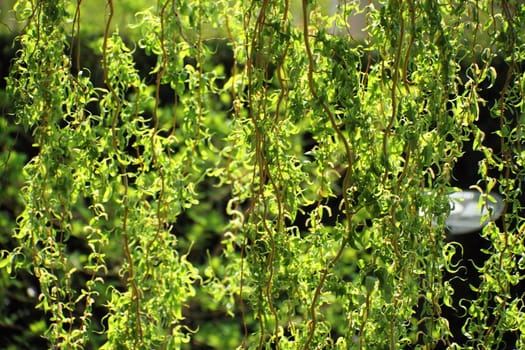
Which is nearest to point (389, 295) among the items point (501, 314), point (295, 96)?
point (501, 314)

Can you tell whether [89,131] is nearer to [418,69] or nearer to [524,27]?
[418,69]

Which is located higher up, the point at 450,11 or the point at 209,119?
the point at 450,11

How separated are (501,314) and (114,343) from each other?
0.96m

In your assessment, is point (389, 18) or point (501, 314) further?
point (501, 314)

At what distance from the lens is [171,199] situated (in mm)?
2152

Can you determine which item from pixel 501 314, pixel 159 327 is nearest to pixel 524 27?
pixel 501 314

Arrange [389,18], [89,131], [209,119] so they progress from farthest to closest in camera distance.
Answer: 1. [209,119]
2. [89,131]
3. [389,18]

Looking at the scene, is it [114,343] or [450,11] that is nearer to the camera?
[450,11]

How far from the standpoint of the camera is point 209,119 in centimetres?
301

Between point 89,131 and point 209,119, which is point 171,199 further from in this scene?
point 209,119

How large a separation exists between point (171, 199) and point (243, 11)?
0.49m

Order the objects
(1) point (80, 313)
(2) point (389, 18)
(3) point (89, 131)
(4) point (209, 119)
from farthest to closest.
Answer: (1) point (80, 313)
(4) point (209, 119)
(3) point (89, 131)
(2) point (389, 18)

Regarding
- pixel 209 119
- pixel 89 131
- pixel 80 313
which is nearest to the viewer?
pixel 89 131

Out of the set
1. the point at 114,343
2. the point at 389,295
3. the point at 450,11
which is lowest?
the point at 114,343
